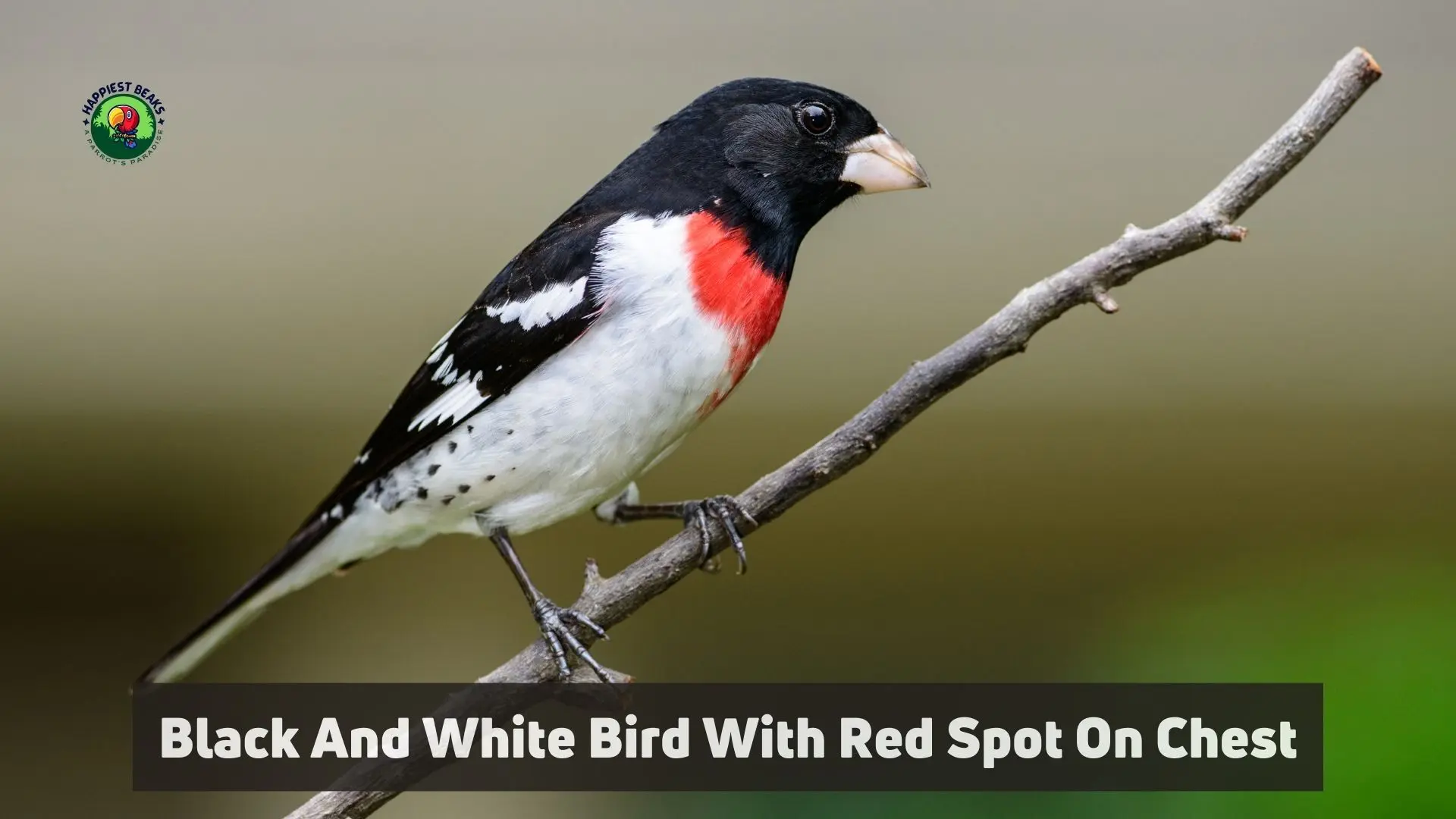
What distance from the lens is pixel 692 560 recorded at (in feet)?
3.90

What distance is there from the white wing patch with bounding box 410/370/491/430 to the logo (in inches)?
22.0

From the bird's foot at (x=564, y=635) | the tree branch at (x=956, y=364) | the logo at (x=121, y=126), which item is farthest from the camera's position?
the logo at (x=121, y=126)

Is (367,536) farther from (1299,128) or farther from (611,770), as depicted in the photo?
(1299,128)

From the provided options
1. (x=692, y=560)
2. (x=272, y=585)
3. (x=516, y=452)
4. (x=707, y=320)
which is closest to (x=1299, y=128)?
(x=707, y=320)

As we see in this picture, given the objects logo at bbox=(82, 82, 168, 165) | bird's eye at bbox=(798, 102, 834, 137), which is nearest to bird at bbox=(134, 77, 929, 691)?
bird's eye at bbox=(798, 102, 834, 137)

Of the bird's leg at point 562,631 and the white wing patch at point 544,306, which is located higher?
the white wing patch at point 544,306

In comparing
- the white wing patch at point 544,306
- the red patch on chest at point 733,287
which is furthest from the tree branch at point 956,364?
the white wing patch at point 544,306

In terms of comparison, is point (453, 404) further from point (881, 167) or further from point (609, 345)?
point (881, 167)

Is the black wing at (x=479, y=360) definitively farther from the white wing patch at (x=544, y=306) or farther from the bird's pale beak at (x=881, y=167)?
the bird's pale beak at (x=881, y=167)

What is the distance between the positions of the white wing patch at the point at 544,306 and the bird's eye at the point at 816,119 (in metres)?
0.28

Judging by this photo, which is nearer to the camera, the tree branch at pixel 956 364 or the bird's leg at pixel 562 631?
the tree branch at pixel 956 364

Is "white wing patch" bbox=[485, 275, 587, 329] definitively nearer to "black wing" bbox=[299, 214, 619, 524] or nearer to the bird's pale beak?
"black wing" bbox=[299, 214, 619, 524]

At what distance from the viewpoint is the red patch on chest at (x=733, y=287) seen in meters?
1.19

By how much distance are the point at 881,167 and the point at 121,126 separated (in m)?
0.96
